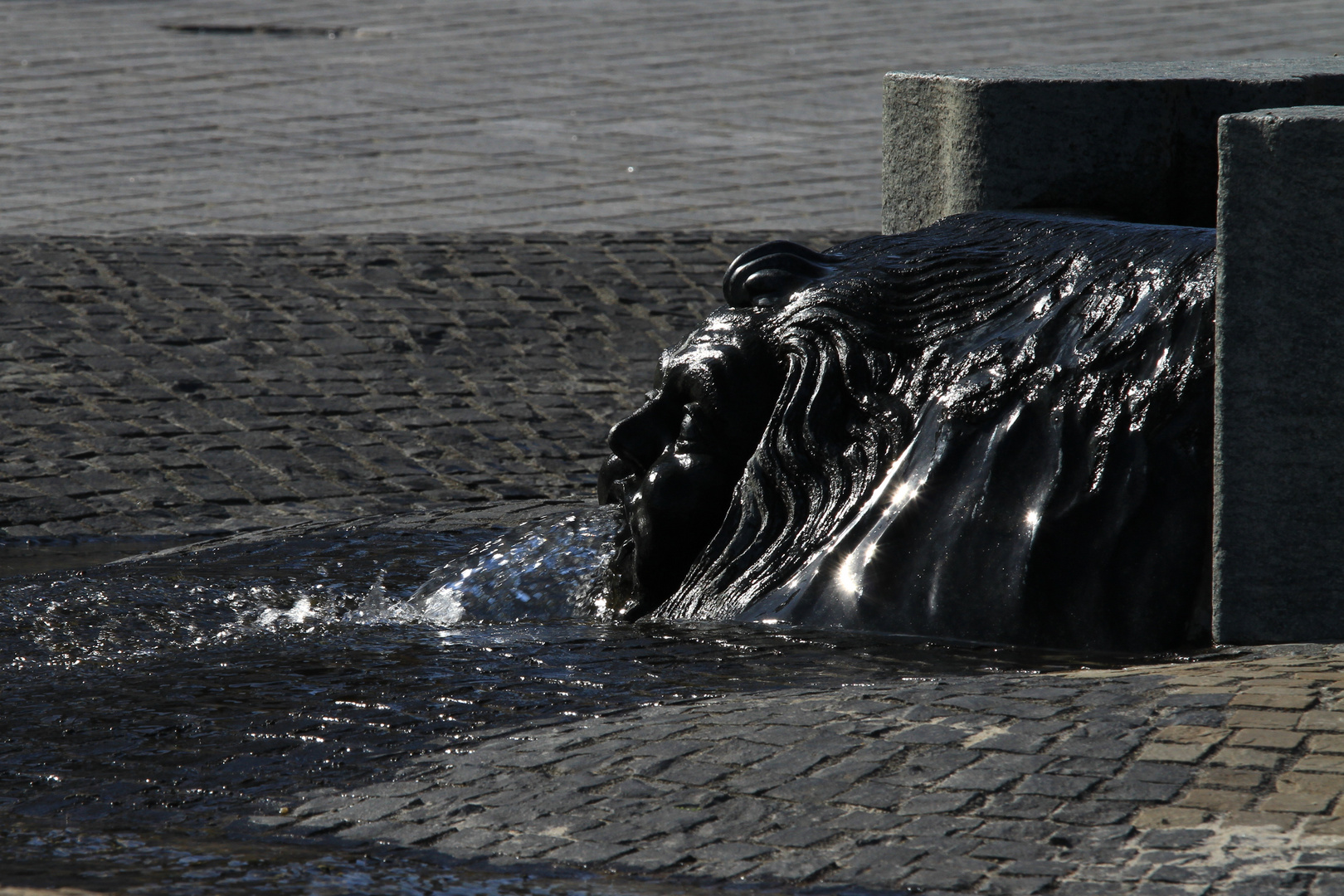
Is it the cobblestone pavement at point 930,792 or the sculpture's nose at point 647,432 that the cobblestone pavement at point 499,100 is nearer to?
the sculpture's nose at point 647,432

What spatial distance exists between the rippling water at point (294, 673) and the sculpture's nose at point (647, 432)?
392mm

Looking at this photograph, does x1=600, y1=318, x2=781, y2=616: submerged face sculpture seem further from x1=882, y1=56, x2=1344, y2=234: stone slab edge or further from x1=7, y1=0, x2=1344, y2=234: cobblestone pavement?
x1=7, y1=0, x2=1344, y2=234: cobblestone pavement

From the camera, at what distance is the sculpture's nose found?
4.29m

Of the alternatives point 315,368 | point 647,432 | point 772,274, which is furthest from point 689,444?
point 315,368

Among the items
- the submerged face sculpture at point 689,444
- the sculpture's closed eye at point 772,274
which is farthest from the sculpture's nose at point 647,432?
the sculpture's closed eye at point 772,274

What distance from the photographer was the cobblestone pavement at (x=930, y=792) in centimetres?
245

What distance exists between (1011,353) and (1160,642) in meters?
0.67

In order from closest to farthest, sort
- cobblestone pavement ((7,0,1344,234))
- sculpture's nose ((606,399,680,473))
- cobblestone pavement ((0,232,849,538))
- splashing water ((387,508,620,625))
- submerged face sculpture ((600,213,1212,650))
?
submerged face sculpture ((600,213,1212,650)) → sculpture's nose ((606,399,680,473)) → splashing water ((387,508,620,625)) → cobblestone pavement ((0,232,849,538)) → cobblestone pavement ((7,0,1344,234))

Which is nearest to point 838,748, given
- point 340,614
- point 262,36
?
point 340,614

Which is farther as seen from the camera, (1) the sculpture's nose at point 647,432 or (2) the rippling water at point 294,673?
(1) the sculpture's nose at point 647,432

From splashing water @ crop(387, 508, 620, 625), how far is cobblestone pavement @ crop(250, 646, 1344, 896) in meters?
1.34

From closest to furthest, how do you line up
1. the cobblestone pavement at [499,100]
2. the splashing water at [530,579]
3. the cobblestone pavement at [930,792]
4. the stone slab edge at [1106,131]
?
the cobblestone pavement at [930,792] → the splashing water at [530,579] → the stone slab edge at [1106,131] → the cobblestone pavement at [499,100]

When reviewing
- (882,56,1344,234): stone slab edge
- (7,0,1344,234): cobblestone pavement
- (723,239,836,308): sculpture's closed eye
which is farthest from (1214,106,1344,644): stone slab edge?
(7,0,1344,234): cobblestone pavement

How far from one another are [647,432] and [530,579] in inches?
23.3
